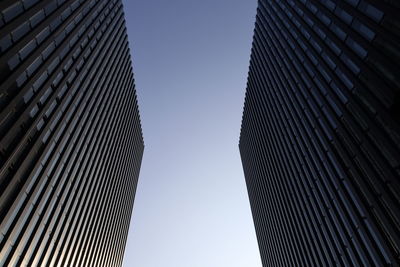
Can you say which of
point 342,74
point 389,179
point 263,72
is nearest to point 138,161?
point 263,72

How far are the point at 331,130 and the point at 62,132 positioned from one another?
29.8m

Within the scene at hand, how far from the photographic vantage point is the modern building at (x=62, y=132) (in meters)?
31.0

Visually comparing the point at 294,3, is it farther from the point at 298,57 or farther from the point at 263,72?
the point at 263,72

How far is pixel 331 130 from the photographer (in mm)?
40375

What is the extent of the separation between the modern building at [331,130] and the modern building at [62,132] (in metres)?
28.0

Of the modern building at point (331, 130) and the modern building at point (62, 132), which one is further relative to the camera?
the modern building at point (62, 132)

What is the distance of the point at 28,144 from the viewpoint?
3425 cm

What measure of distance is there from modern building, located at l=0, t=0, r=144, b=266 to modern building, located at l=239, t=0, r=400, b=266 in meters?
28.0

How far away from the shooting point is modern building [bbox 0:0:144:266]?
31.0 meters

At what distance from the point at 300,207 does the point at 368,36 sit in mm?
28068

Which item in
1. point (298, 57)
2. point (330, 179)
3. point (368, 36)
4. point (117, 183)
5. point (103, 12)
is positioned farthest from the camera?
point (117, 183)

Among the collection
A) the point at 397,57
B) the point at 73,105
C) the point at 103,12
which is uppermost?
the point at 103,12

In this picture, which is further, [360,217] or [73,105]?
[73,105]

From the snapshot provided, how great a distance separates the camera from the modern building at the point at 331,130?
97.0 feet
